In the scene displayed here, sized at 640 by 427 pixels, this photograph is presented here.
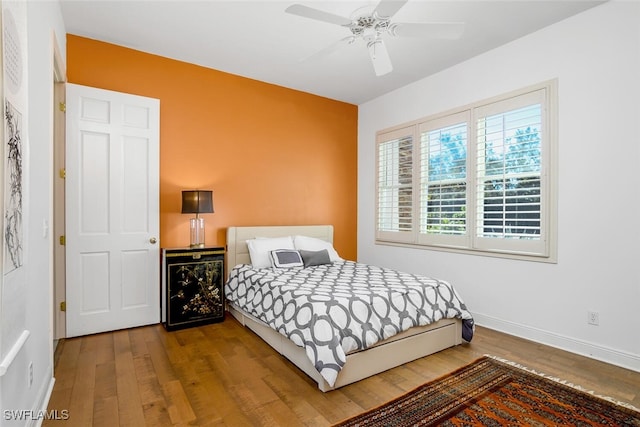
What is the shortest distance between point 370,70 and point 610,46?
89.7 inches

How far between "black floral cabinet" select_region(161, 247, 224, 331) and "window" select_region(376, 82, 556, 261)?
8.15 ft

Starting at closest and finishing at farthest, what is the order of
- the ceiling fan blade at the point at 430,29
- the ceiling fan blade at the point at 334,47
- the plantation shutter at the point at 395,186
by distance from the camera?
the ceiling fan blade at the point at 430,29
the ceiling fan blade at the point at 334,47
the plantation shutter at the point at 395,186

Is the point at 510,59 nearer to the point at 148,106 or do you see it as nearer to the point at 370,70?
the point at 370,70

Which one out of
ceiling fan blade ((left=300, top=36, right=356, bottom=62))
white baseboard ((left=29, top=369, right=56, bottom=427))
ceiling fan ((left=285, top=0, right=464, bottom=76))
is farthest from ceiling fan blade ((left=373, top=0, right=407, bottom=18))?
white baseboard ((left=29, top=369, right=56, bottom=427))

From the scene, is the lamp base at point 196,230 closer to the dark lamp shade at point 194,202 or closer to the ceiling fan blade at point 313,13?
the dark lamp shade at point 194,202

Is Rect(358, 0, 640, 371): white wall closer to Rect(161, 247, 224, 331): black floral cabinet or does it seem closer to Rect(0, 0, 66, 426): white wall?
Rect(161, 247, 224, 331): black floral cabinet

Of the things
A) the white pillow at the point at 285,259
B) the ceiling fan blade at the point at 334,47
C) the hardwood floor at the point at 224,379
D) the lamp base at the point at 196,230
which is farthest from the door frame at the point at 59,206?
the ceiling fan blade at the point at 334,47

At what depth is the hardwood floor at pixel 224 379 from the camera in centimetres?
210

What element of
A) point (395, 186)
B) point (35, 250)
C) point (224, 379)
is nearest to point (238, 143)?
point (395, 186)

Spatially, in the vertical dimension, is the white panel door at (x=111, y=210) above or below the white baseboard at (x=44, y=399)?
above

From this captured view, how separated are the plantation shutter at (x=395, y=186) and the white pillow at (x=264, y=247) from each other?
1.54 m

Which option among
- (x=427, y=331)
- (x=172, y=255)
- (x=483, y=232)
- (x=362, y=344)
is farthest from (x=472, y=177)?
(x=172, y=255)

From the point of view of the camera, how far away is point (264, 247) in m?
4.14

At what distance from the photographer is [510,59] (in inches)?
140
